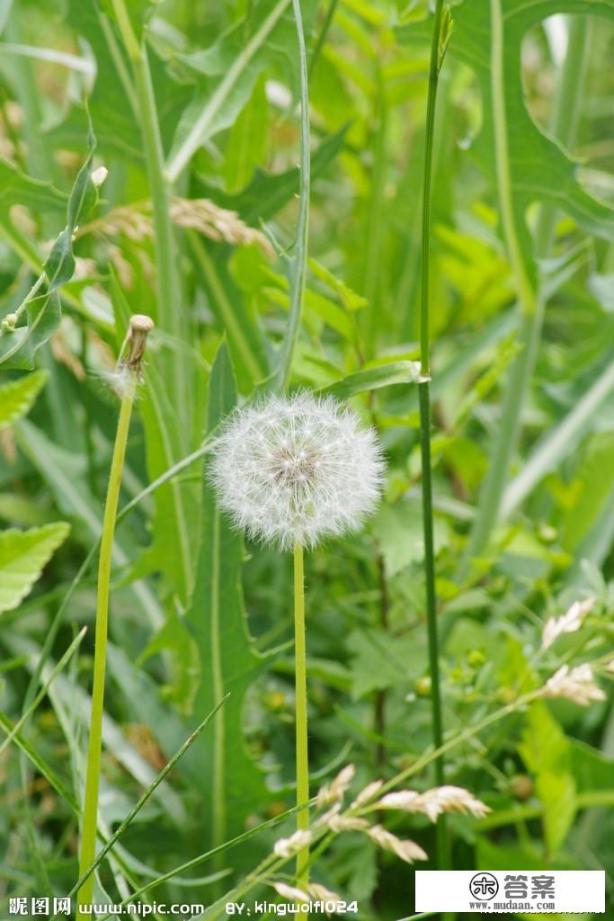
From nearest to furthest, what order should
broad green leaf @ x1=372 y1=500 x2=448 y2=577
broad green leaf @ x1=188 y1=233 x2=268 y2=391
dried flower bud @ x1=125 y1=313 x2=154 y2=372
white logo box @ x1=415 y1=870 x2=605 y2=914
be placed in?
1. dried flower bud @ x1=125 y1=313 x2=154 y2=372
2. white logo box @ x1=415 y1=870 x2=605 y2=914
3. broad green leaf @ x1=372 y1=500 x2=448 y2=577
4. broad green leaf @ x1=188 y1=233 x2=268 y2=391

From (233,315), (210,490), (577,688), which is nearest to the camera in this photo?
(577,688)

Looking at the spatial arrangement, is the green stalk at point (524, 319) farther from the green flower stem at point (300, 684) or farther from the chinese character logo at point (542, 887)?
the green flower stem at point (300, 684)

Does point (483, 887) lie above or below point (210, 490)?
below

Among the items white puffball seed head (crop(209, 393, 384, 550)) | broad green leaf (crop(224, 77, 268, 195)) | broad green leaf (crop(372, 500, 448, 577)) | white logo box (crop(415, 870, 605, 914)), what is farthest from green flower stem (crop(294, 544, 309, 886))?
broad green leaf (crop(224, 77, 268, 195))

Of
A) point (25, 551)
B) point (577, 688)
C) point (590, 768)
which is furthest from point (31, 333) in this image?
point (590, 768)

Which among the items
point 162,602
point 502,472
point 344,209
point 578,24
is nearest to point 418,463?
point 502,472

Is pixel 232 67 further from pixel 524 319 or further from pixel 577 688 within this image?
pixel 577 688

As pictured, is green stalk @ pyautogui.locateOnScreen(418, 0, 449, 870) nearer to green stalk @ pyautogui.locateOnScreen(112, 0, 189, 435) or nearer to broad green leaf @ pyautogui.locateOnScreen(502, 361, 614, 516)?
green stalk @ pyautogui.locateOnScreen(112, 0, 189, 435)
